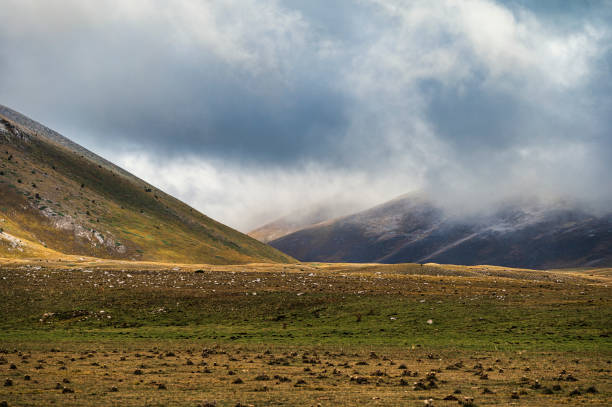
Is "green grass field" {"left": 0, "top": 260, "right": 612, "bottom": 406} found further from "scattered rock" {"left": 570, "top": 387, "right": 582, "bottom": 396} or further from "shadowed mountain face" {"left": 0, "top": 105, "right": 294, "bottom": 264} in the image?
"shadowed mountain face" {"left": 0, "top": 105, "right": 294, "bottom": 264}

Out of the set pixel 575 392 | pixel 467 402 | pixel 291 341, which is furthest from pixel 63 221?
pixel 575 392

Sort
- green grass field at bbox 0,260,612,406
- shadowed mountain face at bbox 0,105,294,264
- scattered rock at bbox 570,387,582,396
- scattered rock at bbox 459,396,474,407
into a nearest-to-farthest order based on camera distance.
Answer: scattered rock at bbox 459,396,474,407
scattered rock at bbox 570,387,582,396
green grass field at bbox 0,260,612,406
shadowed mountain face at bbox 0,105,294,264

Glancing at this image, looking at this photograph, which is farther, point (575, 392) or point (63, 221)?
point (63, 221)

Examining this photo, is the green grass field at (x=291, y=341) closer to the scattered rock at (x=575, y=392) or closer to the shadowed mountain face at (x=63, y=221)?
the scattered rock at (x=575, y=392)

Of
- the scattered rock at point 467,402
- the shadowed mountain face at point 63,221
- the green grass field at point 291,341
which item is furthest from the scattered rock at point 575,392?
the shadowed mountain face at point 63,221

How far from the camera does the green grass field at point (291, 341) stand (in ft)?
69.4

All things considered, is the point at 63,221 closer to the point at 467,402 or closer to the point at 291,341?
the point at 291,341

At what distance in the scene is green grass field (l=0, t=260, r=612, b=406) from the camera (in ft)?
69.4

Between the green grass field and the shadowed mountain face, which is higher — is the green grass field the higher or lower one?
the lower one

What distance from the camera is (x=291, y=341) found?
39.7m

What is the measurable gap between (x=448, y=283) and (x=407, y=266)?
1346 inches

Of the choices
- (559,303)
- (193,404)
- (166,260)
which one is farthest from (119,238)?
(193,404)

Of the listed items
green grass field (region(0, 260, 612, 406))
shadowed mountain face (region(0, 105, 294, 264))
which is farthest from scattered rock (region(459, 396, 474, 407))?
shadowed mountain face (region(0, 105, 294, 264))

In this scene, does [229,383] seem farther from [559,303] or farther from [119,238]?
[119,238]
